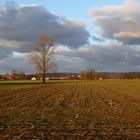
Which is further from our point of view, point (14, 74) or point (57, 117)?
point (14, 74)

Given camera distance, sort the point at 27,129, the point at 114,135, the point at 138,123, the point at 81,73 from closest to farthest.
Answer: the point at 114,135 < the point at 27,129 < the point at 138,123 < the point at 81,73

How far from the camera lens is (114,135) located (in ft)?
43.3

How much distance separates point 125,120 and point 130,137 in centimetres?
506

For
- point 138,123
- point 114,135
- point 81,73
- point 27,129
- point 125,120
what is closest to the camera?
point 114,135

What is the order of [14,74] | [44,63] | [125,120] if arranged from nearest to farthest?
[125,120] → [44,63] → [14,74]

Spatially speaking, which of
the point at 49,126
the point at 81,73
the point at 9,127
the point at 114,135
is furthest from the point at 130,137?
the point at 81,73

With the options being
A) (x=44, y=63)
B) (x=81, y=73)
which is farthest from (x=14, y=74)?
(x=44, y=63)

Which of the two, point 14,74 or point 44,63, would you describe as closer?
point 44,63

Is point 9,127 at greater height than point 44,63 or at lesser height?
lesser

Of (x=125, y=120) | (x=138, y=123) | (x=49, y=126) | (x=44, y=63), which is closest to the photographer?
(x=49, y=126)

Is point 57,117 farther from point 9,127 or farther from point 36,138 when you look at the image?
point 36,138

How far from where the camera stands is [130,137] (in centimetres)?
1289

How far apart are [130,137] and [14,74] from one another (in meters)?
161

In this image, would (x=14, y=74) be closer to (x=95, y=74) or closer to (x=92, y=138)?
(x=95, y=74)
